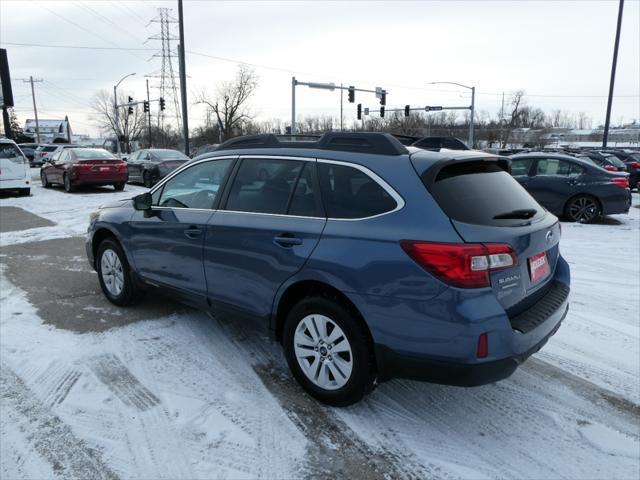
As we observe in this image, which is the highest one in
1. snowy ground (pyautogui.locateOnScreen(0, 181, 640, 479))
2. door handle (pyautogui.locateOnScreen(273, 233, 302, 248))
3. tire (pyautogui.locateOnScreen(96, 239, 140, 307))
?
door handle (pyautogui.locateOnScreen(273, 233, 302, 248))

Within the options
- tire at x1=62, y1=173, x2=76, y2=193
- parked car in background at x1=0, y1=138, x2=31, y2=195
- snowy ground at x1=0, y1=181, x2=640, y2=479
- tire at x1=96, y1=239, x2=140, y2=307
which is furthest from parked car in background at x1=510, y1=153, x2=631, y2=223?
parked car in background at x1=0, y1=138, x2=31, y2=195

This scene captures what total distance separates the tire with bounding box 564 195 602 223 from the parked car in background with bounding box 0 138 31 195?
15.7 m

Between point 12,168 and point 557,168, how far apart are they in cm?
1559

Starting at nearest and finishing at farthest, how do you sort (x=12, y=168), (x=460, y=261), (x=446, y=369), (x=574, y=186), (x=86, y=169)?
(x=460, y=261) < (x=446, y=369) < (x=574, y=186) < (x=12, y=168) < (x=86, y=169)

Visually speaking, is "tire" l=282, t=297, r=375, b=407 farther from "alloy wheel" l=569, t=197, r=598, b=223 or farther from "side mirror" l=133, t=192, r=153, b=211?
"alloy wheel" l=569, t=197, r=598, b=223

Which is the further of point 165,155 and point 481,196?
point 165,155

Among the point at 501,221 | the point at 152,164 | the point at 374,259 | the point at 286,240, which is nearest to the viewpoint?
the point at 374,259

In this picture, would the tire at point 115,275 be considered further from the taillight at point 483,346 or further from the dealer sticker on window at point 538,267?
the dealer sticker on window at point 538,267

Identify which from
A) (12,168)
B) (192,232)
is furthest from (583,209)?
(12,168)

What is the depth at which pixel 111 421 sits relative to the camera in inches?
123

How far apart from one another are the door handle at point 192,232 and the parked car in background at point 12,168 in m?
14.0

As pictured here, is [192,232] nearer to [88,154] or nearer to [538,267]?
[538,267]

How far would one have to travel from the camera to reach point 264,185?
3.71 metres

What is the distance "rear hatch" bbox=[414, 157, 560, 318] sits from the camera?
9.07ft
